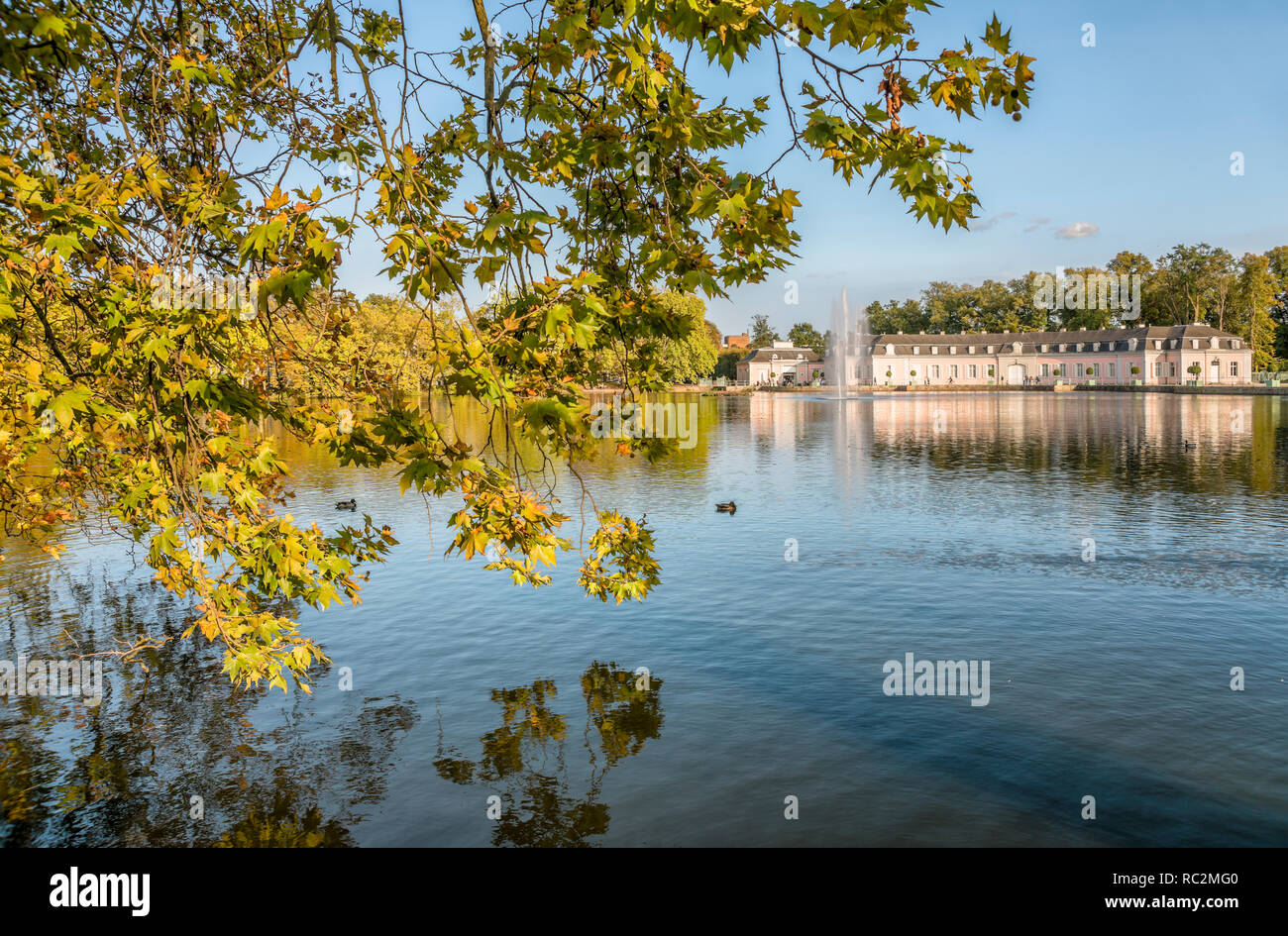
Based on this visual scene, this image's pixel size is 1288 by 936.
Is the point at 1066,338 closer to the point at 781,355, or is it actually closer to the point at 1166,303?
the point at 1166,303

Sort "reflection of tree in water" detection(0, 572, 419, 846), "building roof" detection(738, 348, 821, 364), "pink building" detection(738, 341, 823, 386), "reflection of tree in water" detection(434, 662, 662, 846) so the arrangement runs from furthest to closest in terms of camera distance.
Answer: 1. "building roof" detection(738, 348, 821, 364)
2. "pink building" detection(738, 341, 823, 386)
3. "reflection of tree in water" detection(434, 662, 662, 846)
4. "reflection of tree in water" detection(0, 572, 419, 846)

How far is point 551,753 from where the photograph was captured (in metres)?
12.5

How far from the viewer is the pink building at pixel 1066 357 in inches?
4717

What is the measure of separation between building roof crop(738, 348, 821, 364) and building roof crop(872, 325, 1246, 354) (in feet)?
75.2

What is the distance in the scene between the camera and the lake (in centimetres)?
1073

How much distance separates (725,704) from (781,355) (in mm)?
163604

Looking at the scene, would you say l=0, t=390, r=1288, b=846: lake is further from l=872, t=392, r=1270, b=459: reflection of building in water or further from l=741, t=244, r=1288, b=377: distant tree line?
l=741, t=244, r=1288, b=377: distant tree line

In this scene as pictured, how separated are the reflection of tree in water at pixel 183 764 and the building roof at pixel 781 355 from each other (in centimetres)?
16069

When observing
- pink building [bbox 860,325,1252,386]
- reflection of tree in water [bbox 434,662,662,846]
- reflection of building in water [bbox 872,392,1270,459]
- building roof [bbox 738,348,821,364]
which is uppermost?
building roof [bbox 738,348,821,364]

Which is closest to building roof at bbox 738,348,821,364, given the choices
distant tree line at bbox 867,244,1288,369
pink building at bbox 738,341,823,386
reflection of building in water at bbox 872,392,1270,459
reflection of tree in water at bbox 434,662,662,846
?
pink building at bbox 738,341,823,386

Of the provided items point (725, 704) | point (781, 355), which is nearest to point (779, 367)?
point (781, 355)

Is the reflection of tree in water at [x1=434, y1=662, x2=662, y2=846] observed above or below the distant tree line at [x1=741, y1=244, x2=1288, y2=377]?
below

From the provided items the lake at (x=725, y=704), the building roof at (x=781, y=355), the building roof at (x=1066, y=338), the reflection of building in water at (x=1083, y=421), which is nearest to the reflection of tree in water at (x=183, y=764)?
the lake at (x=725, y=704)

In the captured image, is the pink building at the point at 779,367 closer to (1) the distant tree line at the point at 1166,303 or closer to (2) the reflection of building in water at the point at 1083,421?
(1) the distant tree line at the point at 1166,303
